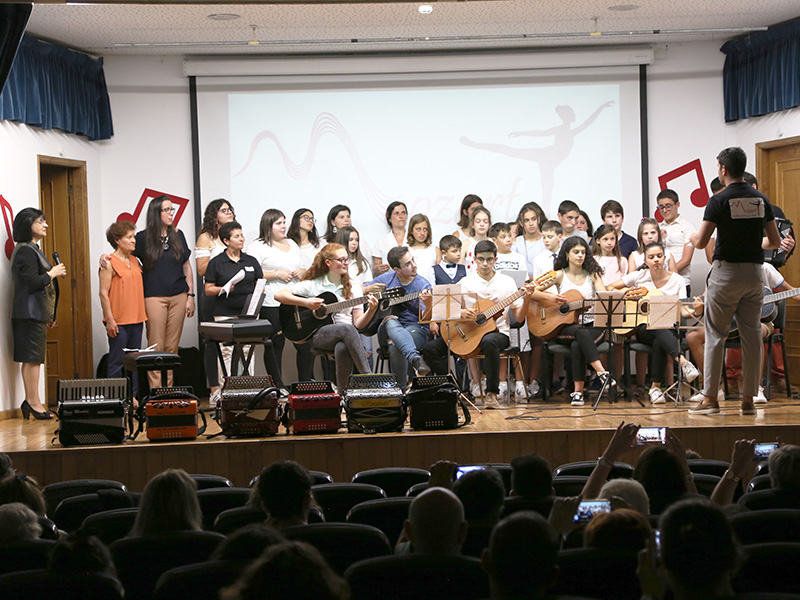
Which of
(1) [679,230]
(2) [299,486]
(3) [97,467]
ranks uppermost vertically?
(1) [679,230]

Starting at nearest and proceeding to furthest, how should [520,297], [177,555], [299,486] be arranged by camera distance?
[177,555] → [299,486] → [520,297]

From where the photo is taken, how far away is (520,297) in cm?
695

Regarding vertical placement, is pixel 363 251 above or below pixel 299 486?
above

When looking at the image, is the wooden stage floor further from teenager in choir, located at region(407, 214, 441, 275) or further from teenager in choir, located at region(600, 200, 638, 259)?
teenager in choir, located at region(600, 200, 638, 259)

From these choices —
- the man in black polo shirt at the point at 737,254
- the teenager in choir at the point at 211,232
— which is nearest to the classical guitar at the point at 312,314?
the teenager in choir at the point at 211,232

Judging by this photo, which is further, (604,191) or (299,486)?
(604,191)

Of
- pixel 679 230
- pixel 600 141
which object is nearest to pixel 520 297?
pixel 679 230

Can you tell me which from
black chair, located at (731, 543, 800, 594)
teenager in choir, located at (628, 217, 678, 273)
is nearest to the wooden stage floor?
teenager in choir, located at (628, 217, 678, 273)

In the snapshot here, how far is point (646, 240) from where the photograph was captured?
7.71 meters

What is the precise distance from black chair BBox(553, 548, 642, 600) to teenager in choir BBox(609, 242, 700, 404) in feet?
15.1

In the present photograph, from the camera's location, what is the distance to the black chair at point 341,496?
3391 millimetres

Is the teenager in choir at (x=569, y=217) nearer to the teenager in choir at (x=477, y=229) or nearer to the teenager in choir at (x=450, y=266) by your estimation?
the teenager in choir at (x=477, y=229)

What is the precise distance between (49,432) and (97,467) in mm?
1146

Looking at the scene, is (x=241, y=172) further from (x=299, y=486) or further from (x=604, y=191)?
(x=299, y=486)
